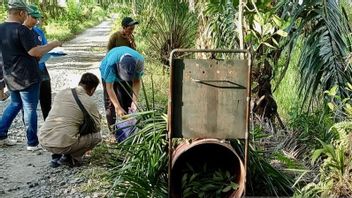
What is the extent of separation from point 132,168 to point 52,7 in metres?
26.3

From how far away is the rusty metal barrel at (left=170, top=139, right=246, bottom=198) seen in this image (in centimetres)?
396

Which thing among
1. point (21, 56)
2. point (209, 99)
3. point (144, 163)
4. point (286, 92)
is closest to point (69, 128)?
point (21, 56)

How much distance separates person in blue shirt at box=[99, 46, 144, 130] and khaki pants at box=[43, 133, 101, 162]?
1.27 ft

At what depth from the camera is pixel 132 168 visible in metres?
4.32

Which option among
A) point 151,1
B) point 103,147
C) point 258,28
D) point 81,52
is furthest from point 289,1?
point 81,52

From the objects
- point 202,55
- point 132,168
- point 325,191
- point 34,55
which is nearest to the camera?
point 325,191

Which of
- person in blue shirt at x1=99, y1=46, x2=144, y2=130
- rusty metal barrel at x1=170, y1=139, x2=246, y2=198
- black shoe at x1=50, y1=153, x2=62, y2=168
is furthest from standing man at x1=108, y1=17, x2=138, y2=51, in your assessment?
rusty metal barrel at x1=170, y1=139, x2=246, y2=198

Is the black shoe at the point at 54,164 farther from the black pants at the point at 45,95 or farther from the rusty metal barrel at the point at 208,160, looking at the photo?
the rusty metal barrel at the point at 208,160

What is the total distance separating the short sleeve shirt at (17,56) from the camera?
557 cm

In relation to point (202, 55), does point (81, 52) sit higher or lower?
lower

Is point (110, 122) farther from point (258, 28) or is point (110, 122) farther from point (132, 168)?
point (258, 28)

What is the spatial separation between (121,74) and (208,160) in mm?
1644

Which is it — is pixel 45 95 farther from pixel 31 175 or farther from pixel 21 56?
pixel 31 175

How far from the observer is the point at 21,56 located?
5.67 m
